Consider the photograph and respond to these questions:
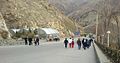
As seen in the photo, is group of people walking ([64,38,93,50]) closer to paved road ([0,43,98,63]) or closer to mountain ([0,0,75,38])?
paved road ([0,43,98,63])

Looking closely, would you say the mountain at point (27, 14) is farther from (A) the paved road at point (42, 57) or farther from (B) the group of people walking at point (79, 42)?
(A) the paved road at point (42, 57)

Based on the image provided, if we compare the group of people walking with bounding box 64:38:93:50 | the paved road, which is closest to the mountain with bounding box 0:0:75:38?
the group of people walking with bounding box 64:38:93:50

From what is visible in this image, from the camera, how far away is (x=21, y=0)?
393 feet

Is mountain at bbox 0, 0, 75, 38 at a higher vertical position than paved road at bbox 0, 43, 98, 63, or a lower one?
higher

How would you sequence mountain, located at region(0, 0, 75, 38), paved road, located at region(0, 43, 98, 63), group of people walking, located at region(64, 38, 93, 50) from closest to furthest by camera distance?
paved road, located at region(0, 43, 98, 63)
group of people walking, located at region(64, 38, 93, 50)
mountain, located at region(0, 0, 75, 38)

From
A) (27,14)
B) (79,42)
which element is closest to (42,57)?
(79,42)

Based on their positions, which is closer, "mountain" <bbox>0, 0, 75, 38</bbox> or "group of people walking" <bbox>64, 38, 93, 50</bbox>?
"group of people walking" <bbox>64, 38, 93, 50</bbox>

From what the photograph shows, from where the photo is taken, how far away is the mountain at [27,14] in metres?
105

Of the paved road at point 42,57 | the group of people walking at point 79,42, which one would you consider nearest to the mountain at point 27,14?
the group of people walking at point 79,42

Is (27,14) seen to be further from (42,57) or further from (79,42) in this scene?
(42,57)

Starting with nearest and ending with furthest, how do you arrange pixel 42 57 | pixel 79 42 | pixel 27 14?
pixel 42 57 < pixel 79 42 < pixel 27 14

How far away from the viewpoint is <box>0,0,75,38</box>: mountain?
10506 centimetres

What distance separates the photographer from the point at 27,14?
11038 cm

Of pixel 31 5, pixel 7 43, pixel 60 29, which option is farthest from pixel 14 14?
pixel 7 43
